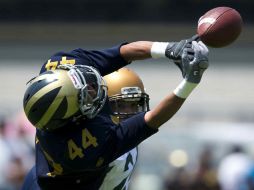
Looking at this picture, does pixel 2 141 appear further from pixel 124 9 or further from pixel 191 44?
pixel 124 9

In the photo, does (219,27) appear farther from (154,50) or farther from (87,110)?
(87,110)

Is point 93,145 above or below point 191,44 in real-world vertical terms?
below

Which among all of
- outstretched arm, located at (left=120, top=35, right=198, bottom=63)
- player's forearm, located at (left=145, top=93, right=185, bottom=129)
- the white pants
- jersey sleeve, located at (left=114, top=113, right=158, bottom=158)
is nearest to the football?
outstretched arm, located at (left=120, top=35, right=198, bottom=63)

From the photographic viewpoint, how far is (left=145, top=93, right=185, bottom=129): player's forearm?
4.20 metres

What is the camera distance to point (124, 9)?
1723 cm

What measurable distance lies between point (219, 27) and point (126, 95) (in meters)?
1.04

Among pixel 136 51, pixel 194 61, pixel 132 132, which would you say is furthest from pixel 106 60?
pixel 194 61

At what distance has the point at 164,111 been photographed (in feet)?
13.9

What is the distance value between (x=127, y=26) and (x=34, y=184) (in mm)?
12270

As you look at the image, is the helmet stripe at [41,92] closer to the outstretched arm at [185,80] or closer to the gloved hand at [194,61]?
the outstretched arm at [185,80]

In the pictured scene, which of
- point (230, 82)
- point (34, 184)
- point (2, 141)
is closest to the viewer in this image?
point (34, 184)

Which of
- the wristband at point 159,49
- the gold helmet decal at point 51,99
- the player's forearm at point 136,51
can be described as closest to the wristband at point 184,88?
the wristband at point 159,49

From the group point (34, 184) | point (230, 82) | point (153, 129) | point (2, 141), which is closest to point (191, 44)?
point (153, 129)

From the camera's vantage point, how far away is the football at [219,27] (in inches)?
168
